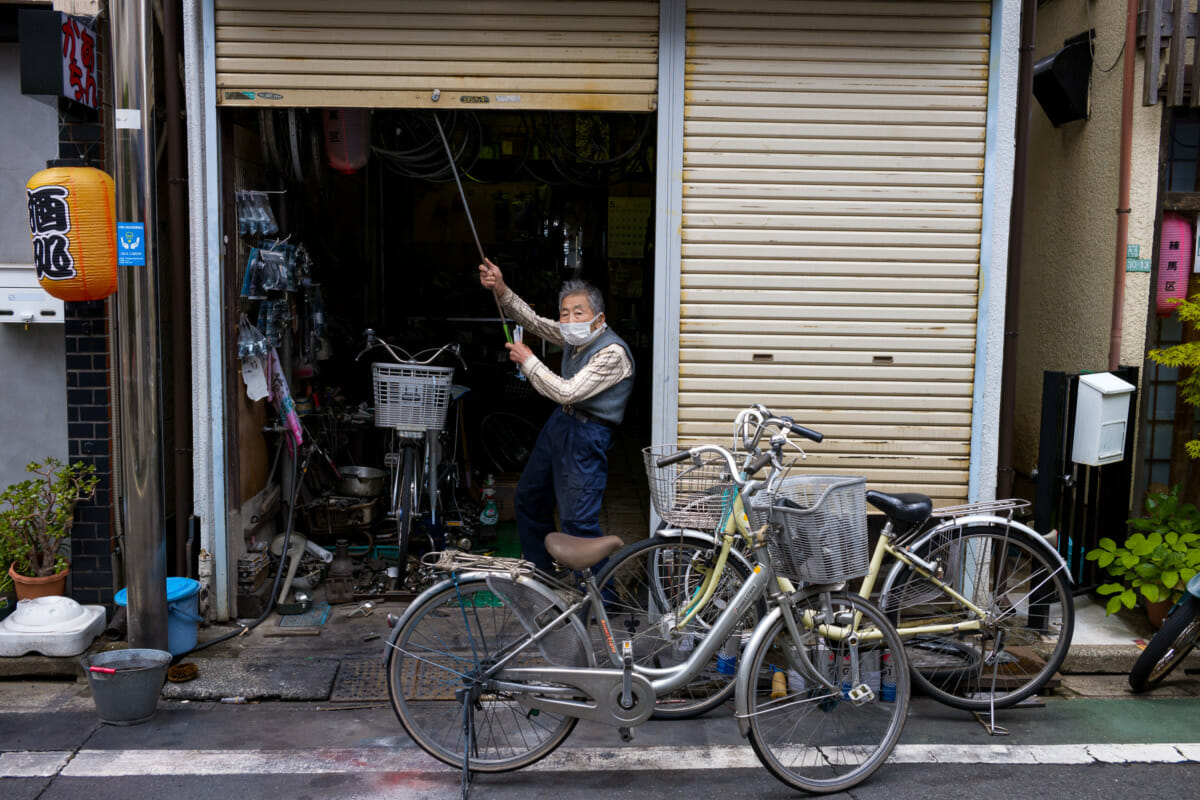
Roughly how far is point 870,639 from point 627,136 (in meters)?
5.53

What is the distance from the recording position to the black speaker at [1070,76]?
7.67 meters

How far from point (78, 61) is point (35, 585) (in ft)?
10.3

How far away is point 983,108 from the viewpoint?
20.7 ft

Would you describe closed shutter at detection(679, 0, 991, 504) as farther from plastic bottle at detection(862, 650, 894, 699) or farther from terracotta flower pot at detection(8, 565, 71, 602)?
terracotta flower pot at detection(8, 565, 71, 602)

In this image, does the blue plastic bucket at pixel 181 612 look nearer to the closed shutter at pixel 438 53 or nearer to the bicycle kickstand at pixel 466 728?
the bicycle kickstand at pixel 466 728

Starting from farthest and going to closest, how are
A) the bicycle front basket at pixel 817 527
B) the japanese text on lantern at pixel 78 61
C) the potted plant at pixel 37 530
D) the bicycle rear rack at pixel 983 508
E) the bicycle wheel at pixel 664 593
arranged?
the potted plant at pixel 37 530, the japanese text on lantern at pixel 78 61, the bicycle rear rack at pixel 983 508, the bicycle wheel at pixel 664 593, the bicycle front basket at pixel 817 527

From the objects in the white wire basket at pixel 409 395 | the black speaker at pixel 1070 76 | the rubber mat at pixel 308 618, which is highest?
the black speaker at pixel 1070 76

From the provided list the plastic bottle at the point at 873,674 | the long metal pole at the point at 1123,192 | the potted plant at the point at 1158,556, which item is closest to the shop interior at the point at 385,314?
the plastic bottle at the point at 873,674

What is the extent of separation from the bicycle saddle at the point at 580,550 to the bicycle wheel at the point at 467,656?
0.20 metres

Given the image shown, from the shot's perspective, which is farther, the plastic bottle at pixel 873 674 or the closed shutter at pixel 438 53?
the closed shutter at pixel 438 53

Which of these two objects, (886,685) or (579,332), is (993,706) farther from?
(579,332)

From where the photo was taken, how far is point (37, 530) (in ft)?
20.1

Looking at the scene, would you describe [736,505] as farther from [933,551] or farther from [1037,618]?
[1037,618]

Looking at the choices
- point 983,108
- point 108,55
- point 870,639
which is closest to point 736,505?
point 870,639
